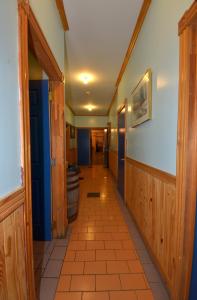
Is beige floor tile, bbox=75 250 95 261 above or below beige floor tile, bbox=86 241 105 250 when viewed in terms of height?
above

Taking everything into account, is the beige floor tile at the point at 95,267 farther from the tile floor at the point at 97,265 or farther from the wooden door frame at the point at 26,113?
the wooden door frame at the point at 26,113

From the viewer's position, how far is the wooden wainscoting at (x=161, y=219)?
1.31 m

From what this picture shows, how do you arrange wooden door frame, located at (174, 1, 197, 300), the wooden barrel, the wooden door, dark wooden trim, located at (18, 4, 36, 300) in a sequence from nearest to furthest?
dark wooden trim, located at (18, 4, 36, 300), wooden door frame, located at (174, 1, 197, 300), the wooden door, the wooden barrel

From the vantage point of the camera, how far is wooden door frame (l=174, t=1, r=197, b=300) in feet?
3.64

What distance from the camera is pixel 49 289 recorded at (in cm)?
143

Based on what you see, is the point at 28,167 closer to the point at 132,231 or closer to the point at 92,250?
the point at 92,250

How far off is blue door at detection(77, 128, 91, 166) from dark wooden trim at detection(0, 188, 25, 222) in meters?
7.81

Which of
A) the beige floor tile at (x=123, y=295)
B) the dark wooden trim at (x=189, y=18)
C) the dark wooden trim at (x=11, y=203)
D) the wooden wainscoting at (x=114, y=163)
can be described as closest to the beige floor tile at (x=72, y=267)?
the beige floor tile at (x=123, y=295)

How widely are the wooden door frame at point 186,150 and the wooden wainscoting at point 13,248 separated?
998 millimetres

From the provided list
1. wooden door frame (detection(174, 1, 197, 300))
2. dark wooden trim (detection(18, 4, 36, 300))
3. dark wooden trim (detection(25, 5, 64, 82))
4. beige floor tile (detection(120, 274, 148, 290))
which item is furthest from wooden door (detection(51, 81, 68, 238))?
wooden door frame (detection(174, 1, 197, 300))

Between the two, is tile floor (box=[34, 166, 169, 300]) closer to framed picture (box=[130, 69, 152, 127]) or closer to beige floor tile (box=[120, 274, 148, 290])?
beige floor tile (box=[120, 274, 148, 290])

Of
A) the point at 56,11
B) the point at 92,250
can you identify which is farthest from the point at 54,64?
the point at 92,250

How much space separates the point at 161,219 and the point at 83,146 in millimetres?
7434

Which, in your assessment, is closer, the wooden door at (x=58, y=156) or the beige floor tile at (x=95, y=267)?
the beige floor tile at (x=95, y=267)
